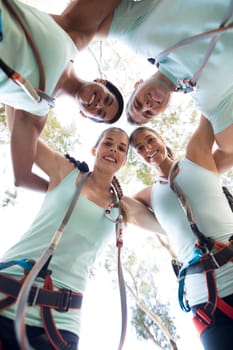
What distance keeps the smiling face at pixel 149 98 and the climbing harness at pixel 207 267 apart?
844 mm

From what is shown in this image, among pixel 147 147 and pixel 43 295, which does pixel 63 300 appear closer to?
pixel 43 295

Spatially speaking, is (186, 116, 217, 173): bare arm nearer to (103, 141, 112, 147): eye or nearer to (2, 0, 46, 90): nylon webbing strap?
(103, 141, 112, 147): eye

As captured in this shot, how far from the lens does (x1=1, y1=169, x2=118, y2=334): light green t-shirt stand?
1.85 m

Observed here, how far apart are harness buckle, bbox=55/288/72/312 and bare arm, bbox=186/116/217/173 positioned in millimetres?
1309

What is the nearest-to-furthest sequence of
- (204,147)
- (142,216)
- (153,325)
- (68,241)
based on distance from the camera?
(68,241) → (204,147) → (142,216) → (153,325)

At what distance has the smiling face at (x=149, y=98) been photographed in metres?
2.50

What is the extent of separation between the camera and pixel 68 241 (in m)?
1.97

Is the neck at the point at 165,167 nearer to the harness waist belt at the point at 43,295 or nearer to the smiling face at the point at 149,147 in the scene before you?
the smiling face at the point at 149,147

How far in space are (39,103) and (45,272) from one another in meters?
0.92

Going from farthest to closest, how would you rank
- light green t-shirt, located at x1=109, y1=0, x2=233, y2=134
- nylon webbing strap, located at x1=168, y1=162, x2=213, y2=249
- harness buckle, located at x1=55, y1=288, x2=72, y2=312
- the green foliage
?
the green foliage, nylon webbing strap, located at x1=168, y1=162, x2=213, y2=249, light green t-shirt, located at x1=109, y1=0, x2=233, y2=134, harness buckle, located at x1=55, y1=288, x2=72, y2=312

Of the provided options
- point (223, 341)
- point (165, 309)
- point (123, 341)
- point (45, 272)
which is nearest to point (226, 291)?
point (223, 341)

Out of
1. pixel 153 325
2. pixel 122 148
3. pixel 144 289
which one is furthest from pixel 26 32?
pixel 144 289

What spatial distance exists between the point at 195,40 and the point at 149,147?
1003 mm

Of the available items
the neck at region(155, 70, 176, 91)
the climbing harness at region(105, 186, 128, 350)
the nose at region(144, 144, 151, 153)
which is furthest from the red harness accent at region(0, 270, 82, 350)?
the neck at region(155, 70, 176, 91)
